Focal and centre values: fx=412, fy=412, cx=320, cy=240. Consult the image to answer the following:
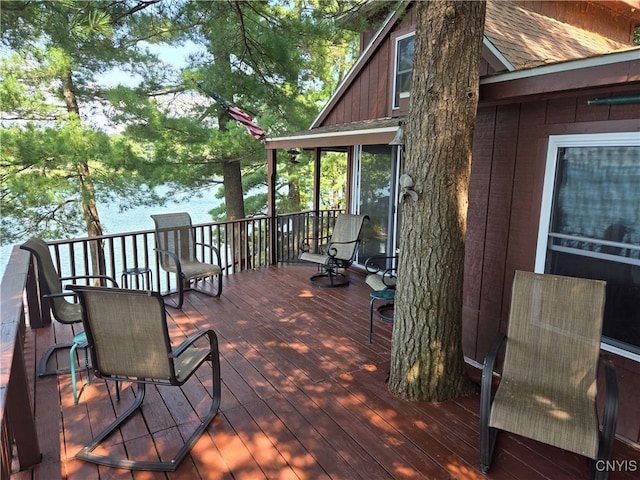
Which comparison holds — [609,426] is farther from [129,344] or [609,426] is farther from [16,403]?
[16,403]

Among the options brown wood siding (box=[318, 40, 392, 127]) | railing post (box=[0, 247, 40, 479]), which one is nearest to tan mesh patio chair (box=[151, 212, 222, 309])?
railing post (box=[0, 247, 40, 479])

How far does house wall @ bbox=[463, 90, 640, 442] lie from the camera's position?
8.59 feet

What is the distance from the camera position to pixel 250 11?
5.09 meters

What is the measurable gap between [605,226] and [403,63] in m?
4.17

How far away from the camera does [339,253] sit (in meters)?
5.98

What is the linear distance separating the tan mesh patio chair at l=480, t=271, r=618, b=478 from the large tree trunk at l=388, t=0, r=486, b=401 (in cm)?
43

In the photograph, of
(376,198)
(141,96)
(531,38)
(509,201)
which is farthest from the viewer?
(141,96)

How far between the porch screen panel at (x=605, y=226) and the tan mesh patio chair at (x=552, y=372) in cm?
37

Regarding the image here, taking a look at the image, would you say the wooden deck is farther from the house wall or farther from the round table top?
the house wall

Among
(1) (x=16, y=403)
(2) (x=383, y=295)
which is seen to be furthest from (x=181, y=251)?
(1) (x=16, y=403)

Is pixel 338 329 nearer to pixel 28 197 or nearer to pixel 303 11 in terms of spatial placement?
pixel 303 11

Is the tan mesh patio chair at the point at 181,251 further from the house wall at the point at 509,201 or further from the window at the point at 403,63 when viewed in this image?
the window at the point at 403,63

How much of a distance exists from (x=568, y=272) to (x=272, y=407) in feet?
7.55

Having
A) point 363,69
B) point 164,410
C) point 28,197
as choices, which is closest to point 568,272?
point 164,410
